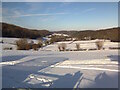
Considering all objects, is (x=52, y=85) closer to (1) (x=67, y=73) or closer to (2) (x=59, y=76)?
(2) (x=59, y=76)

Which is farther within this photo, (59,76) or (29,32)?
(29,32)

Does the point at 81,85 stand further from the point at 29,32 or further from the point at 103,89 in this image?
the point at 29,32

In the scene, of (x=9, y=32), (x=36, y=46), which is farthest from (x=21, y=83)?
(x=9, y=32)

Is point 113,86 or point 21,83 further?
point 21,83

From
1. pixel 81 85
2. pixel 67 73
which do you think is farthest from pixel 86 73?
pixel 81 85

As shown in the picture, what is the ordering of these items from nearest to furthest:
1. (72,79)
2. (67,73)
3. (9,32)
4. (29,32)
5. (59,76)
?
1. (72,79)
2. (59,76)
3. (67,73)
4. (9,32)
5. (29,32)

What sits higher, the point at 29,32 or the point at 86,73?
the point at 29,32

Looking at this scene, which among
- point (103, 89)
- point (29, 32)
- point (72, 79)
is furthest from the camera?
point (29, 32)

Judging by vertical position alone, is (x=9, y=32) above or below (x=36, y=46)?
above

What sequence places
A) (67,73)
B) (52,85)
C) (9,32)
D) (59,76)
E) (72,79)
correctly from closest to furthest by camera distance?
(52,85) → (72,79) → (59,76) → (67,73) → (9,32)
